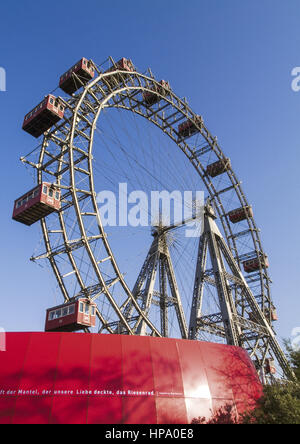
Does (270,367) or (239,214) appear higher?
(239,214)

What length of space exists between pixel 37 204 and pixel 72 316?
26.4 feet

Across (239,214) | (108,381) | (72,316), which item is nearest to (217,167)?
(239,214)

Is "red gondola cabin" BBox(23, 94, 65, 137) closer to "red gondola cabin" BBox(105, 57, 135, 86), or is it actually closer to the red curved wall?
"red gondola cabin" BBox(105, 57, 135, 86)

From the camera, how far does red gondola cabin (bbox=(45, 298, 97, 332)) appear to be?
857 inches

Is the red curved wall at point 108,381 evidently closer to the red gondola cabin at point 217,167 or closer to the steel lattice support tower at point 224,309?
the steel lattice support tower at point 224,309

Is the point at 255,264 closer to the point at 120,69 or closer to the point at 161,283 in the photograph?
the point at 161,283

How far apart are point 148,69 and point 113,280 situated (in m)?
23.2

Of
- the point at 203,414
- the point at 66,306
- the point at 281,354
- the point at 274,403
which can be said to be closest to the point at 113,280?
the point at 66,306

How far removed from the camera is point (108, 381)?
15.5 m

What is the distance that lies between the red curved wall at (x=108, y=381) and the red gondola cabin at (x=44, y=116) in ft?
57.3

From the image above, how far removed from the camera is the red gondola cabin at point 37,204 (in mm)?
24594

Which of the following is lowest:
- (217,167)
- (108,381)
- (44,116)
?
(108,381)

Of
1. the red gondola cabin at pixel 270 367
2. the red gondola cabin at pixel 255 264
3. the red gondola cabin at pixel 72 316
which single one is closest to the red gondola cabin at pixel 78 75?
the red gondola cabin at pixel 72 316
